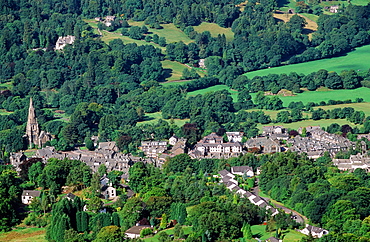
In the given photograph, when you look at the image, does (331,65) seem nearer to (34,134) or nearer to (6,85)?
(6,85)

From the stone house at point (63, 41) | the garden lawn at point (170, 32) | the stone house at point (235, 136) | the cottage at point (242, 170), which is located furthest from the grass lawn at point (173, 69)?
the cottage at point (242, 170)

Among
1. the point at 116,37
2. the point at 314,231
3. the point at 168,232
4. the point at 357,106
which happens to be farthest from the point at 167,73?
the point at 314,231

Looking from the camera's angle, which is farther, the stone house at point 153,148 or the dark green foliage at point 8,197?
the stone house at point 153,148

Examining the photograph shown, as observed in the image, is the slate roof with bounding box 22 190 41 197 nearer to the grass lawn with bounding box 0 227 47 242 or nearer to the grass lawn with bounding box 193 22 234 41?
the grass lawn with bounding box 0 227 47 242

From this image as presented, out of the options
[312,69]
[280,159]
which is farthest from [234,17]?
[280,159]

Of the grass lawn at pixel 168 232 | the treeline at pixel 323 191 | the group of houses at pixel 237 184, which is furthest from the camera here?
the group of houses at pixel 237 184

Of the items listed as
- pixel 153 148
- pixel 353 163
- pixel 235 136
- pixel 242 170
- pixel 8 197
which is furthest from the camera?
pixel 235 136

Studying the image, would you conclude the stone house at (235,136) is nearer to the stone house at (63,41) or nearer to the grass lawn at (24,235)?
the grass lawn at (24,235)
